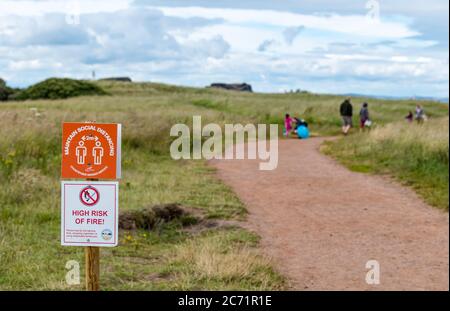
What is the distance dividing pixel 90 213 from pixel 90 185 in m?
0.16

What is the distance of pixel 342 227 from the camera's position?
9766mm

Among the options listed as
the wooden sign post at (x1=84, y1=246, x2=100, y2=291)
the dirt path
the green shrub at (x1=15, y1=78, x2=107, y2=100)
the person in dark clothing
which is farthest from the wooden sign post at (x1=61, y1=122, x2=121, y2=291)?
the green shrub at (x1=15, y1=78, x2=107, y2=100)

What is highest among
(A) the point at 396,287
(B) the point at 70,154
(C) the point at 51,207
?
(B) the point at 70,154

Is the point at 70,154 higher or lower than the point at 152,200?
higher

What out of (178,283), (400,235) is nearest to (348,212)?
(400,235)

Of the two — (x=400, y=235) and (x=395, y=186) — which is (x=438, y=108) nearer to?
(x=395, y=186)

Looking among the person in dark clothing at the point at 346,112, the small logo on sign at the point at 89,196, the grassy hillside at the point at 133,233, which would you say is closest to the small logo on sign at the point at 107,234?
the small logo on sign at the point at 89,196

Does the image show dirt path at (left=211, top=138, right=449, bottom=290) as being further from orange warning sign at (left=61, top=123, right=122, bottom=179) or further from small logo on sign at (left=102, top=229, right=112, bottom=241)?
orange warning sign at (left=61, top=123, right=122, bottom=179)

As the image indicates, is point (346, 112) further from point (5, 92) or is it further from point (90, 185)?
point (5, 92)

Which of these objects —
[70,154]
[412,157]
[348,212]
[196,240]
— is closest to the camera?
[70,154]

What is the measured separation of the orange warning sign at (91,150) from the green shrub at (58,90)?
54.4m

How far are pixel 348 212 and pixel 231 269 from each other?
4799 millimetres

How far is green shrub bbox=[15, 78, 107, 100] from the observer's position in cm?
5766

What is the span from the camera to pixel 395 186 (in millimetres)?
13211
